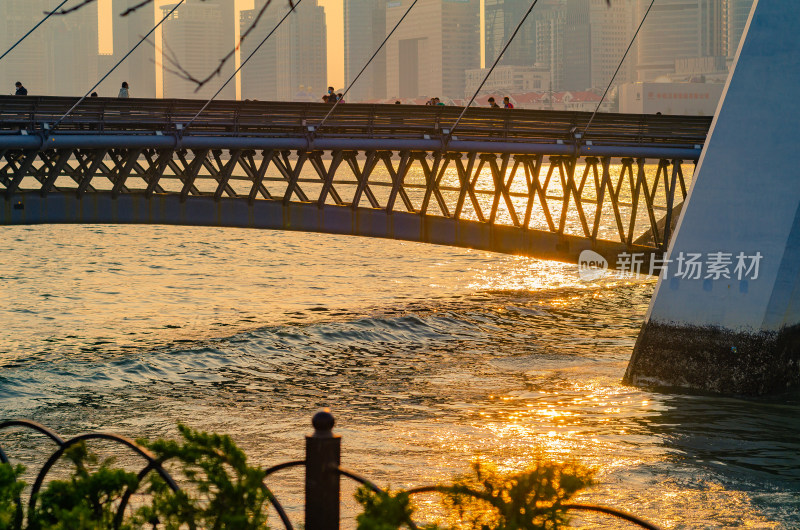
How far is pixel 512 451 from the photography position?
54.2 ft

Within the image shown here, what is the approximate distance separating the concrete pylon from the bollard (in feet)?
49.4

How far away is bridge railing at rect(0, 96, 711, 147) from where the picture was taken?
3194 cm

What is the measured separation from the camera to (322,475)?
4.95 metres

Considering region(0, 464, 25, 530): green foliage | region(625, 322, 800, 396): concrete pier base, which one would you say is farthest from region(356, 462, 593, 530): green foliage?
region(625, 322, 800, 396): concrete pier base

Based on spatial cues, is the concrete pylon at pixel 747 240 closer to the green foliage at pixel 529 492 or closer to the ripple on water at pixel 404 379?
the ripple on water at pixel 404 379

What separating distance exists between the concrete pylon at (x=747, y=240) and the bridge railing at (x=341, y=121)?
18438 mm

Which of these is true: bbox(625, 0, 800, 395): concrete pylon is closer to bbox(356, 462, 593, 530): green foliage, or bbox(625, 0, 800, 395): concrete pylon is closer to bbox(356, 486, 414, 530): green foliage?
bbox(356, 462, 593, 530): green foliage

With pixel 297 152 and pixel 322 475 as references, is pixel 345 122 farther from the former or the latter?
pixel 322 475

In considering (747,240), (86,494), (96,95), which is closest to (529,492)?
(86,494)

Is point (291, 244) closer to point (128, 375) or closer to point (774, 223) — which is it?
point (128, 375)

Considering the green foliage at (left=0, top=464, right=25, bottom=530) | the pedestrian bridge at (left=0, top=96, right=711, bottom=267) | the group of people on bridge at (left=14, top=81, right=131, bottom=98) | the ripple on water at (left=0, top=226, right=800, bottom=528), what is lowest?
the ripple on water at (left=0, top=226, right=800, bottom=528)

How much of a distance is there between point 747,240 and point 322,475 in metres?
15.4

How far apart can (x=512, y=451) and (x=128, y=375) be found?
14140 mm

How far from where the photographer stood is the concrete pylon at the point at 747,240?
1869 cm
